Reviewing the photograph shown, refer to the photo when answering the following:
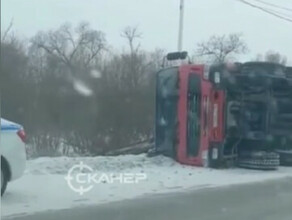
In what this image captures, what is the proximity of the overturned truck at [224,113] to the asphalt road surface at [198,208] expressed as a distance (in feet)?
13.3

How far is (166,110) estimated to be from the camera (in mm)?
19891

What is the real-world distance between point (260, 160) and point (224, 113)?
1465mm

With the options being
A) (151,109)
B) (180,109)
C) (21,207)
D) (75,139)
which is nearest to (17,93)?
(75,139)

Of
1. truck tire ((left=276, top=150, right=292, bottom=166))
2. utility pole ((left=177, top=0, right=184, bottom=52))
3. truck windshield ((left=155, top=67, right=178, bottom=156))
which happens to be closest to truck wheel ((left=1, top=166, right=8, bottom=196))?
truck windshield ((left=155, top=67, right=178, bottom=156))

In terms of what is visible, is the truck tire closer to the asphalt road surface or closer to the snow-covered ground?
the snow-covered ground

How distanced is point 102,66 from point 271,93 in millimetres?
12952

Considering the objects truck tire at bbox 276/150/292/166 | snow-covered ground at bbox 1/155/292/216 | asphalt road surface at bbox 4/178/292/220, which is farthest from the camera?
truck tire at bbox 276/150/292/166

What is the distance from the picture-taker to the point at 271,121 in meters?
19.8

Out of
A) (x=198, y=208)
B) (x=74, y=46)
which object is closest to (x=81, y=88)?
(x=74, y=46)

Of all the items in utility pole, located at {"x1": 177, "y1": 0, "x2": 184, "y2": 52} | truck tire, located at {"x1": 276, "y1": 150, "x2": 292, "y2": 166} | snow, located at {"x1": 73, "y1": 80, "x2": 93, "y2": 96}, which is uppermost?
utility pole, located at {"x1": 177, "y1": 0, "x2": 184, "y2": 52}

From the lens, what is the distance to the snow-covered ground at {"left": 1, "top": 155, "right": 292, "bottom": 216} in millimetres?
11867

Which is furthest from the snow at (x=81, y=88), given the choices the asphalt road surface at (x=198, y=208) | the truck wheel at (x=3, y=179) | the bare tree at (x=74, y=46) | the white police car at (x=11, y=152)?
the truck wheel at (x=3, y=179)

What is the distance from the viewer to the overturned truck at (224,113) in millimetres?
18627

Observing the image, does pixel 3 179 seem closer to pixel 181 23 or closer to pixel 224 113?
pixel 224 113
